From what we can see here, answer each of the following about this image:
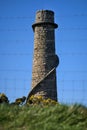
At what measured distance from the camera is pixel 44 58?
31453mm

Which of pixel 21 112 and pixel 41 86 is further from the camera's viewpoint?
pixel 41 86

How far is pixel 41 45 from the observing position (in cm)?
3159

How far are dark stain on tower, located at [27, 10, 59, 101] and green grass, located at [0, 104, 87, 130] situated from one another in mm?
22320

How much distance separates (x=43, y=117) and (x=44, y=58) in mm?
23322

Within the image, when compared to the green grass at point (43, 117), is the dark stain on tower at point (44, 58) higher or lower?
higher

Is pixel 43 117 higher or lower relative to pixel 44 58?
lower

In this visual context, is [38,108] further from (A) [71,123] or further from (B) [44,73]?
(B) [44,73]

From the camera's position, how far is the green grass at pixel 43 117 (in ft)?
25.5

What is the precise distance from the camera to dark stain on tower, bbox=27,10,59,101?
31.2m

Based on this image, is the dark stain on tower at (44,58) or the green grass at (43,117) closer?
the green grass at (43,117)

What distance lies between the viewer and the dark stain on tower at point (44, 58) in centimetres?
3124

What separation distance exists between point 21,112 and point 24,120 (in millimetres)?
388

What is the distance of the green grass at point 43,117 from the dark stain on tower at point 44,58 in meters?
22.3

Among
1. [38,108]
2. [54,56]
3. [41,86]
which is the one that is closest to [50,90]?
[41,86]
